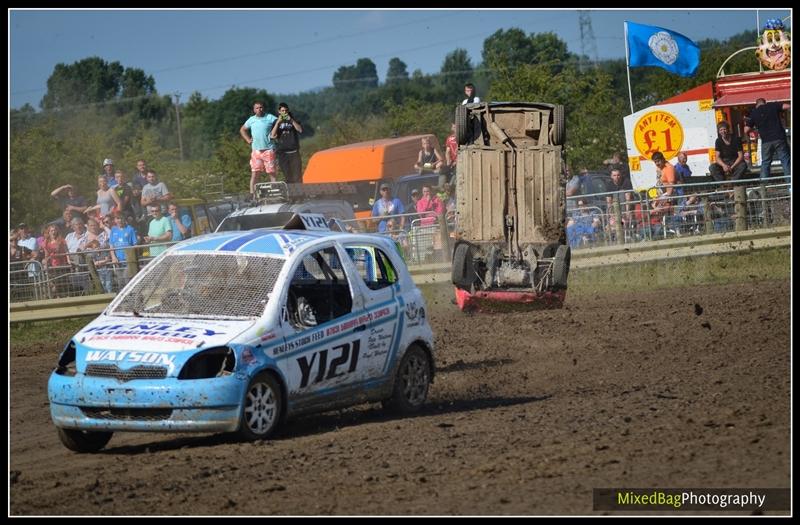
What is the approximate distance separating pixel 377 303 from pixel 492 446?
227 centimetres

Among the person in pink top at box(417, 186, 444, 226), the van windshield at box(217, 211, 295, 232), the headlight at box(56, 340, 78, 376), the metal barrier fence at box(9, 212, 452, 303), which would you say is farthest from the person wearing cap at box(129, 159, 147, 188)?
the headlight at box(56, 340, 78, 376)

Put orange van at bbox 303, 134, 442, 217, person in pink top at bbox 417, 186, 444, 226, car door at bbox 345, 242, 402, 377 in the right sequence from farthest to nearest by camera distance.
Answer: orange van at bbox 303, 134, 442, 217
person in pink top at bbox 417, 186, 444, 226
car door at bbox 345, 242, 402, 377

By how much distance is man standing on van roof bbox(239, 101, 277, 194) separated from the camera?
2067cm

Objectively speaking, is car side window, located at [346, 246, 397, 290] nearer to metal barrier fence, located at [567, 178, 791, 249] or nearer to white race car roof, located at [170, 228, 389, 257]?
white race car roof, located at [170, 228, 389, 257]

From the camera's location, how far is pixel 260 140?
20.8m

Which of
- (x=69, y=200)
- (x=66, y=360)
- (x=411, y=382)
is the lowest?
(x=411, y=382)

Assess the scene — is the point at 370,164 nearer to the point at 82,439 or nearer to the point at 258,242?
the point at 258,242

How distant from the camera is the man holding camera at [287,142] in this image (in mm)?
20422

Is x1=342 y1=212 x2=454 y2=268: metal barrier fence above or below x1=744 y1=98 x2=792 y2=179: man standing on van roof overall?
below

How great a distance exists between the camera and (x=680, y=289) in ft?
62.4

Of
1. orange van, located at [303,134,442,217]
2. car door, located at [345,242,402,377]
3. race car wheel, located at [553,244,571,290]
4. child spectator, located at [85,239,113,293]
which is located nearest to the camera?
car door, located at [345,242,402,377]

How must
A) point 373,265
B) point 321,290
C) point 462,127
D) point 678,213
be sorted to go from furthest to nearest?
1. point 678,213
2. point 462,127
3. point 373,265
4. point 321,290

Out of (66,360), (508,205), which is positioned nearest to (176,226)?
(508,205)

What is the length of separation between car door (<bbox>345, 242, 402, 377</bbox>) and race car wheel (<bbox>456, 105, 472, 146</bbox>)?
6.67 metres
